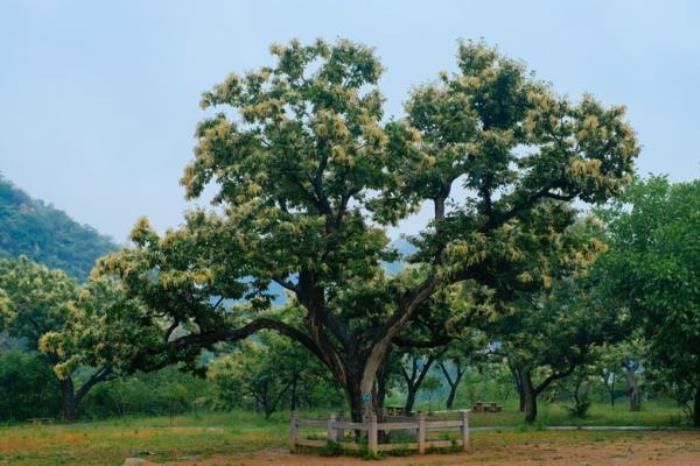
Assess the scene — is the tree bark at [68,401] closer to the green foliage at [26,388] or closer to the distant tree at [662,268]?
the green foliage at [26,388]

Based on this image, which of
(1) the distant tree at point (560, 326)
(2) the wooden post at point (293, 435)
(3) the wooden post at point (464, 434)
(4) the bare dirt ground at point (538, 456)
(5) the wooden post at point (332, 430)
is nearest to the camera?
(4) the bare dirt ground at point (538, 456)

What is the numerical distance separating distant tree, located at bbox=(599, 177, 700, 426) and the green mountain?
92213 mm

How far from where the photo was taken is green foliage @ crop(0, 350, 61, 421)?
6038 centimetres

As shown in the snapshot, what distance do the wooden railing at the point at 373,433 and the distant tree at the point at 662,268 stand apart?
1177 cm

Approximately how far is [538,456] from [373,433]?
17.8ft

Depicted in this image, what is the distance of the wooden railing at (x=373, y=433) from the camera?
27.1m

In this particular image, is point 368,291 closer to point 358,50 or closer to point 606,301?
point 358,50

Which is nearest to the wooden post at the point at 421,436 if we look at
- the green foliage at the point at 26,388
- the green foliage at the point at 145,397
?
the green foliage at the point at 145,397

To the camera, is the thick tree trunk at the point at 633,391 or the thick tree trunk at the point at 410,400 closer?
the thick tree trunk at the point at 410,400

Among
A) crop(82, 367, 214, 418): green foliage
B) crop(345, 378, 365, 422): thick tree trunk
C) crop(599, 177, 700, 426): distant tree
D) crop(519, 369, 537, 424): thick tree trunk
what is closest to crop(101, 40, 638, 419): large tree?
crop(345, 378, 365, 422): thick tree trunk

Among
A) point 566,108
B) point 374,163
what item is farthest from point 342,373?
point 566,108

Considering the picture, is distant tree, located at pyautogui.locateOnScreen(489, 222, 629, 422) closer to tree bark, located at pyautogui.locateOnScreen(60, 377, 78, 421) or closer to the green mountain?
tree bark, located at pyautogui.locateOnScreen(60, 377, 78, 421)

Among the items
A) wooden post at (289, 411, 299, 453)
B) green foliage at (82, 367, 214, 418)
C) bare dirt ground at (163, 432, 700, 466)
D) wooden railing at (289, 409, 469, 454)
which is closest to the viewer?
bare dirt ground at (163, 432, 700, 466)

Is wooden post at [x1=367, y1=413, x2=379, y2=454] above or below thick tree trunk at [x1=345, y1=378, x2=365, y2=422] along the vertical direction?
below
